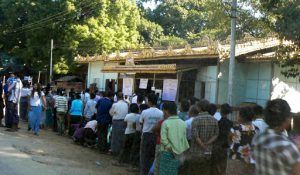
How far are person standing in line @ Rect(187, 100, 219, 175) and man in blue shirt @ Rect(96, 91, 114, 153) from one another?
17.2 feet

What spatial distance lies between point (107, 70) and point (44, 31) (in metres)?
13.8

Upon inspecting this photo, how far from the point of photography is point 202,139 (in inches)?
295

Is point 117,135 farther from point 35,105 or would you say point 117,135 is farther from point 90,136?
point 35,105

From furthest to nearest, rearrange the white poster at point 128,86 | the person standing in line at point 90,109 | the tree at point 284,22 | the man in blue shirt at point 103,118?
the white poster at point 128,86 → the person standing in line at point 90,109 → the man in blue shirt at point 103,118 → the tree at point 284,22

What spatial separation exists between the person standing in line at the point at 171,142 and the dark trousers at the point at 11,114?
739 cm

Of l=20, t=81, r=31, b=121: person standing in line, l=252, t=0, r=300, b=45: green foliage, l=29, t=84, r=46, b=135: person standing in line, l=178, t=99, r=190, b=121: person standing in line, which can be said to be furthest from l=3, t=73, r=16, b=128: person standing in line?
l=252, t=0, r=300, b=45: green foliage

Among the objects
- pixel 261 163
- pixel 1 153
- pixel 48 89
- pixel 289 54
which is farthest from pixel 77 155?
pixel 261 163

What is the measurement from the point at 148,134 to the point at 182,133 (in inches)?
79.9

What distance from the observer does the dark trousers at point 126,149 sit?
10.7 meters

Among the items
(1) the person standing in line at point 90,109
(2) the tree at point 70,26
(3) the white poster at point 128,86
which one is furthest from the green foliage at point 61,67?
(1) the person standing in line at point 90,109

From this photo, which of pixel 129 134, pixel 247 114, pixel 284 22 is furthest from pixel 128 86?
pixel 247 114

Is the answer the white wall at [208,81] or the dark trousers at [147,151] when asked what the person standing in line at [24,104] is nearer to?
the white wall at [208,81]

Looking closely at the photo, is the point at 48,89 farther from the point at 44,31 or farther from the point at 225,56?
the point at 44,31

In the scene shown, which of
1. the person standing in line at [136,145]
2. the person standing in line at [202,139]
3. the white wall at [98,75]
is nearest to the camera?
the person standing in line at [202,139]
